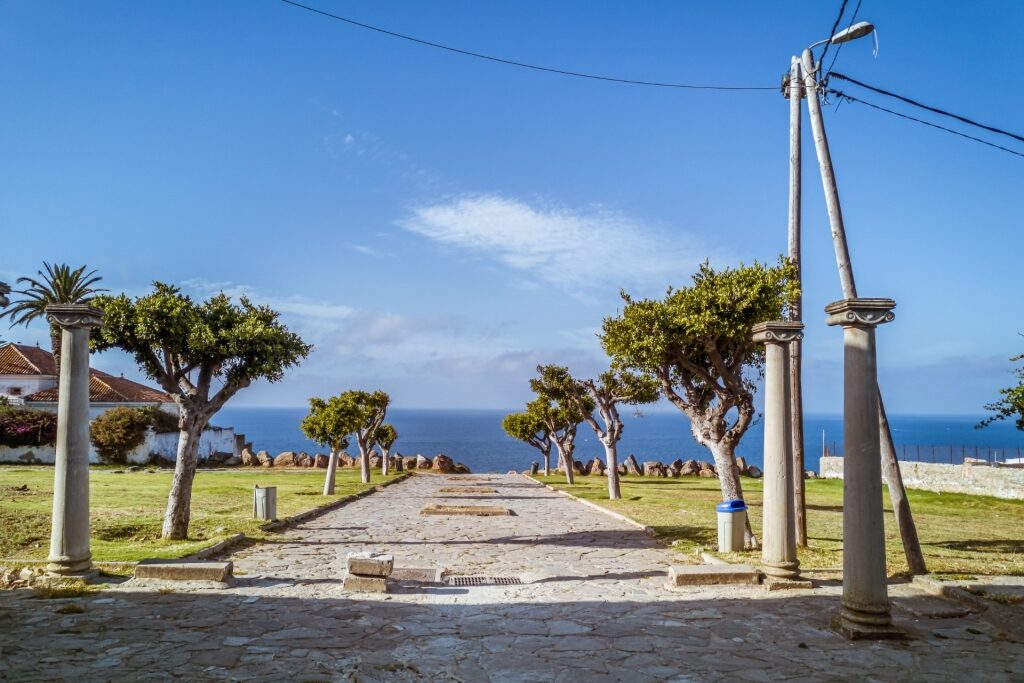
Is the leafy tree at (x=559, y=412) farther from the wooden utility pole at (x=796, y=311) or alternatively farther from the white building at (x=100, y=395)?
the white building at (x=100, y=395)

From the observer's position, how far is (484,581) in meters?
11.2

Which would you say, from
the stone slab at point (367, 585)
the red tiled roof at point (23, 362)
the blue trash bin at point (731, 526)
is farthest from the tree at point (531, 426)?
the red tiled roof at point (23, 362)

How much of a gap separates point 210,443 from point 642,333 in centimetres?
4959

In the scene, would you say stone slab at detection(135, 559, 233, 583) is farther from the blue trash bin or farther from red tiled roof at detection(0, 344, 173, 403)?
red tiled roof at detection(0, 344, 173, 403)

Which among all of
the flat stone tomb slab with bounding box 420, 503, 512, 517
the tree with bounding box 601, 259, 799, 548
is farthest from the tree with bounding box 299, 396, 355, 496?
the tree with bounding box 601, 259, 799, 548

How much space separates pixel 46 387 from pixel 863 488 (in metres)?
67.2

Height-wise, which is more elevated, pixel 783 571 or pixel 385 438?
pixel 385 438

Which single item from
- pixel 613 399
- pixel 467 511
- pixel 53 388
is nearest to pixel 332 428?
pixel 467 511

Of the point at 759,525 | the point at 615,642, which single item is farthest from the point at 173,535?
the point at 759,525

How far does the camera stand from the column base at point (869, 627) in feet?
25.6

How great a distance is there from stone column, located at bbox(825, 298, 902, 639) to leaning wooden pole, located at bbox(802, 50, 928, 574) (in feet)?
9.59

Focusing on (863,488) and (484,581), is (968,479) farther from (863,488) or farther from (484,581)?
(484,581)

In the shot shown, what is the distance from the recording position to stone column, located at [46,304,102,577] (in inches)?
402

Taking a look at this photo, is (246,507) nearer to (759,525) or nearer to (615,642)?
(759,525)
